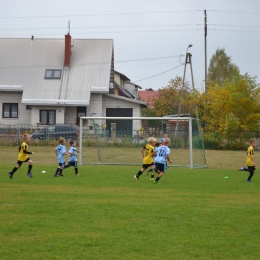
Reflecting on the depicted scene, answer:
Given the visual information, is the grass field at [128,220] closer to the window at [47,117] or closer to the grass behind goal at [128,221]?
the grass behind goal at [128,221]

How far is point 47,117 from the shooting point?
4672 cm

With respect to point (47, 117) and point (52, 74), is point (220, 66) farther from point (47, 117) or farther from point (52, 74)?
point (47, 117)

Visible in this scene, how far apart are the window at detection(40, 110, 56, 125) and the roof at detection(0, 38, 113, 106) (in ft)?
4.35

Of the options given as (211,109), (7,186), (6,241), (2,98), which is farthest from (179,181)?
(2,98)

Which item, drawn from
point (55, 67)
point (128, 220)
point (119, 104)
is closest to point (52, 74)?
point (55, 67)

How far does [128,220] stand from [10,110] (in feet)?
129

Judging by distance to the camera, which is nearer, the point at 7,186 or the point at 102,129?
the point at 7,186

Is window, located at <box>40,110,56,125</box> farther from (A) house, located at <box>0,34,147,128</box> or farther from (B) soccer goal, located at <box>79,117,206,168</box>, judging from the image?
(B) soccer goal, located at <box>79,117,206,168</box>

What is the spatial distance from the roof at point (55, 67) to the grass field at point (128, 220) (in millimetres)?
29759

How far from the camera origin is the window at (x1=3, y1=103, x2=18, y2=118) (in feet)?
156

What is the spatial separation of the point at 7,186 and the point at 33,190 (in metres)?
1.44

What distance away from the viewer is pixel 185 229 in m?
9.34

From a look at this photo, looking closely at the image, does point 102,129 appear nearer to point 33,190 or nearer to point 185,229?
point 33,190

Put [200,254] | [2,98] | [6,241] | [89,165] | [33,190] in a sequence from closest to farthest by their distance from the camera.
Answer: [200,254]
[6,241]
[33,190]
[89,165]
[2,98]
